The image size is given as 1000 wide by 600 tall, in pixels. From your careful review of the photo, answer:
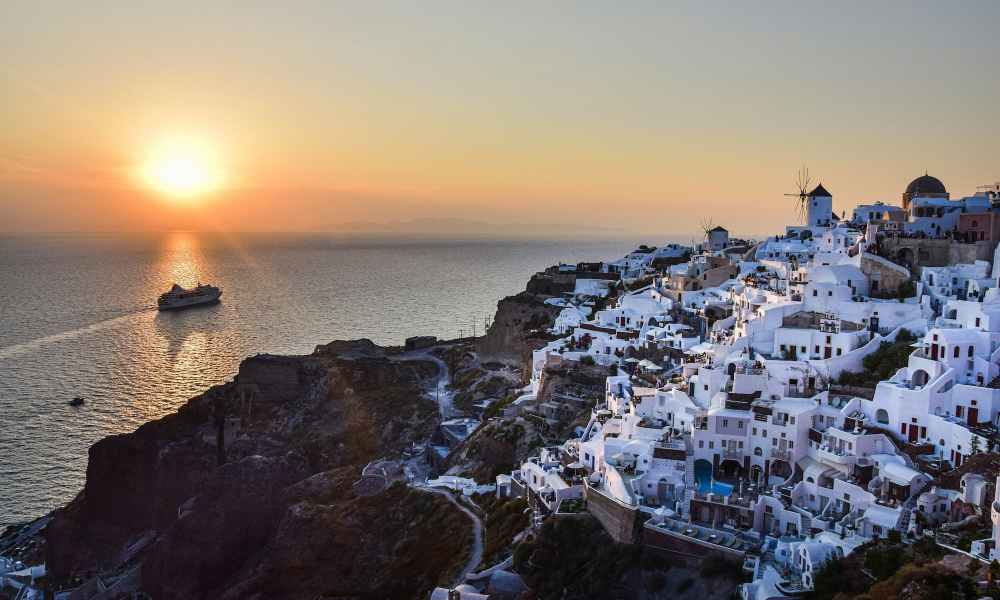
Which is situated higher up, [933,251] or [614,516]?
[933,251]

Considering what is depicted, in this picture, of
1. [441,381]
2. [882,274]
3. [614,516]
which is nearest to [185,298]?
[441,381]

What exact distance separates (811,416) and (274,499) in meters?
31.2

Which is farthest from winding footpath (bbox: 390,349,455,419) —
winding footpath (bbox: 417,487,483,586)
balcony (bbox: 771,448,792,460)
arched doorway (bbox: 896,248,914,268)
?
arched doorway (bbox: 896,248,914,268)

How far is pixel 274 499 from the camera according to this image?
44156mm

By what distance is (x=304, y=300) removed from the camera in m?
128

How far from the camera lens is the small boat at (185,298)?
116 meters

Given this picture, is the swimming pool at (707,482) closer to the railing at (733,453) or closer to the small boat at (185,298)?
the railing at (733,453)

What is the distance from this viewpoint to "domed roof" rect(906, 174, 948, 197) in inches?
1852

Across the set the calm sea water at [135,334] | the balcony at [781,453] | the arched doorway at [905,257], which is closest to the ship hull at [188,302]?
the calm sea water at [135,334]

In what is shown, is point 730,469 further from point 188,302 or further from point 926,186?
point 188,302

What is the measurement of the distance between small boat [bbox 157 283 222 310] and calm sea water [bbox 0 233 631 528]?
2.49m

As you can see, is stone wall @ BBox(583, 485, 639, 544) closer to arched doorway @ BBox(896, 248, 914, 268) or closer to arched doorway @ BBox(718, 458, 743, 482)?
arched doorway @ BBox(718, 458, 743, 482)

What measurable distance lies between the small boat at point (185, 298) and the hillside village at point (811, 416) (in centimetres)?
8834

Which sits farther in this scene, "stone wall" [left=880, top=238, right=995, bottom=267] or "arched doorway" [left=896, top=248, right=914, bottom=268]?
"arched doorway" [left=896, top=248, right=914, bottom=268]
